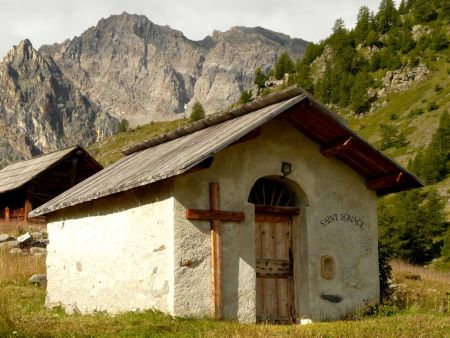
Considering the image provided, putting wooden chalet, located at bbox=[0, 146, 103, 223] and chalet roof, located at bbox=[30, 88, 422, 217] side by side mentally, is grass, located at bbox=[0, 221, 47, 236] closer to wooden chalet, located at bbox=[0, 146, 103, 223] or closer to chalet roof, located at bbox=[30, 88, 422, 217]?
wooden chalet, located at bbox=[0, 146, 103, 223]

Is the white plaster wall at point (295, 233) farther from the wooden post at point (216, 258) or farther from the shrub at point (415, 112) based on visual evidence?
the shrub at point (415, 112)

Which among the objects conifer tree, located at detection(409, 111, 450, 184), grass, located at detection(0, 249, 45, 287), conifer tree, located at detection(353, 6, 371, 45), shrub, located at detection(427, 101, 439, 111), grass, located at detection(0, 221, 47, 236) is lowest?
grass, located at detection(0, 249, 45, 287)

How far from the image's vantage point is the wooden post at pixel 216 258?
1191 cm

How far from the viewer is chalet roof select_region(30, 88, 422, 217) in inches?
477

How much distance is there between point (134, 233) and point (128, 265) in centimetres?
67

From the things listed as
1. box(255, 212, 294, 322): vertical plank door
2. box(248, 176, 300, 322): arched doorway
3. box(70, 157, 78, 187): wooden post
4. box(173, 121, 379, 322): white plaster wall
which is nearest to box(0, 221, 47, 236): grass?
box(70, 157, 78, 187): wooden post

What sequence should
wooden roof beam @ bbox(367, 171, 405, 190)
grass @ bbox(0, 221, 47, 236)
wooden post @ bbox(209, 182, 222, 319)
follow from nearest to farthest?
wooden post @ bbox(209, 182, 222, 319), wooden roof beam @ bbox(367, 171, 405, 190), grass @ bbox(0, 221, 47, 236)

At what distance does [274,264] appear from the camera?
1363 cm

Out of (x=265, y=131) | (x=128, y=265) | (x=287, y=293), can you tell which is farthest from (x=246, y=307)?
(x=265, y=131)

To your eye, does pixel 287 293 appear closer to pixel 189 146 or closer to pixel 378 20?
pixel 189 146

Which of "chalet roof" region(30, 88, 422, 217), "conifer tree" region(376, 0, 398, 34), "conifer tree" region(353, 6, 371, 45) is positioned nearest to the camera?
"chalet roof" region(30, 88, 422, 217)

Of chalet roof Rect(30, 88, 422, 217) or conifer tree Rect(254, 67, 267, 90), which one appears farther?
conifer tree Rect(254, 67, 267, 90)

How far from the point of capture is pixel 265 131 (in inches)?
531

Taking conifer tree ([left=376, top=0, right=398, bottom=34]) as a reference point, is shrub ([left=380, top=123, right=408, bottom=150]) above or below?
below
